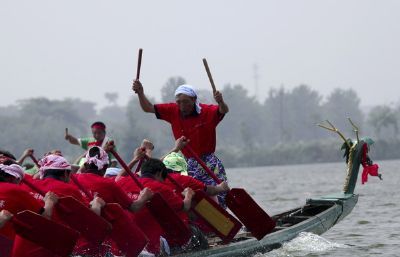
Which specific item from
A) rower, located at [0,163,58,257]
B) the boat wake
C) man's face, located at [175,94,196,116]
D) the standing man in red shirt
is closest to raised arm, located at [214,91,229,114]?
the standing man in red shirt

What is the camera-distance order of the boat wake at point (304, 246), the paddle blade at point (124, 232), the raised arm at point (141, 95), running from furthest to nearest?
the boat wake at point (304, 246), the raised arm at point (141, 95), the paddle blade at point (124, 232)

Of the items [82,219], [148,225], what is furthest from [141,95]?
[82,219]

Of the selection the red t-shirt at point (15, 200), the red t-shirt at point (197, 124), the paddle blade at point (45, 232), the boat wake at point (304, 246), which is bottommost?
the boat wake at point (304, 246)

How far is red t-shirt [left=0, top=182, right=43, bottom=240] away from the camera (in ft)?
25.0

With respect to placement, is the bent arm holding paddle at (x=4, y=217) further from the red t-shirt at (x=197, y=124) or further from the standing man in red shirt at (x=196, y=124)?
the red t-shirt at (x=197, y=124)

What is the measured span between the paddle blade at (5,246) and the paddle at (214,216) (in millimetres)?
2361

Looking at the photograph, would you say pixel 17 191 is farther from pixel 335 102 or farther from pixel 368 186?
pixel 335 102

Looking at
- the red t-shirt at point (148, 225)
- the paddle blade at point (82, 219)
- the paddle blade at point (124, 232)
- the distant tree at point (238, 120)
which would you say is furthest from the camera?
the distant tree at point (238, 120)

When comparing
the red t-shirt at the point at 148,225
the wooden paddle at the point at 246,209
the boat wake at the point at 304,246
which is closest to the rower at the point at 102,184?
the red t-shirt at the point at 148,225

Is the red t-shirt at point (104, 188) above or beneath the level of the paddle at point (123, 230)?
above

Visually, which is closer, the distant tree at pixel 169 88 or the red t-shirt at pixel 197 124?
the red t-shirt at pixel 197 124

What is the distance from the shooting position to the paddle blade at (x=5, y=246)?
314 inches

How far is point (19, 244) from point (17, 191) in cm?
56

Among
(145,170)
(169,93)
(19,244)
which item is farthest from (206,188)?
(169,93)
